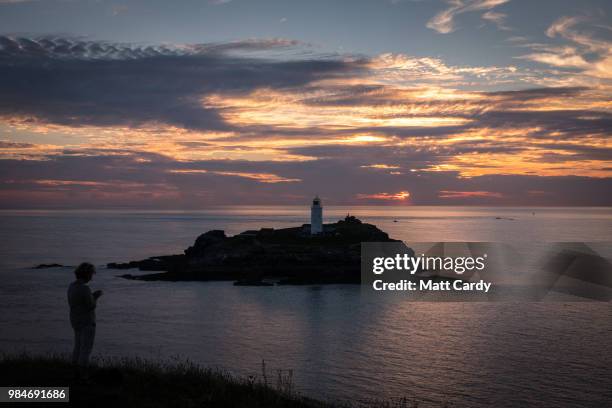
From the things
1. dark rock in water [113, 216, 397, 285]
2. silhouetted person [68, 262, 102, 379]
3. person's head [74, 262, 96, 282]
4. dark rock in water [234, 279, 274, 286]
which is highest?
person's head [74, 262, 96, 282]

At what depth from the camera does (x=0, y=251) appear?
91.8 metres

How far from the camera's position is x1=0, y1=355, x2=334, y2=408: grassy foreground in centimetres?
1088

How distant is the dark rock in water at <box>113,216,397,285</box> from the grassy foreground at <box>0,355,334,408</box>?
1710 inches

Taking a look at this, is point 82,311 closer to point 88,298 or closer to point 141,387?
point 88,298

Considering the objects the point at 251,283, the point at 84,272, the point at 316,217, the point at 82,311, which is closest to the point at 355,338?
the point at 82,311

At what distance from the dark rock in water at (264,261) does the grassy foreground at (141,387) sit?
43.4 m

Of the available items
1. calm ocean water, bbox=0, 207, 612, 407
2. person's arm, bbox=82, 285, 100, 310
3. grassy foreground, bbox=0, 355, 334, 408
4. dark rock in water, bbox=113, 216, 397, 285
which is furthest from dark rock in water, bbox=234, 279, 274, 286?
person's arm, bbox=82, 285, 100, 310

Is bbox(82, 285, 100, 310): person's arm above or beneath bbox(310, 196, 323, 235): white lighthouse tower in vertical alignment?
beneath

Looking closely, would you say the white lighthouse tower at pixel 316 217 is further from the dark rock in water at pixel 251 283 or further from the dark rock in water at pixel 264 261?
the dark rock in water at pixel 251 283

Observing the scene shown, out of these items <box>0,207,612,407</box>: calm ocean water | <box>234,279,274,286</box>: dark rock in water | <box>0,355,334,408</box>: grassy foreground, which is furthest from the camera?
<box>234,279,274,286</box>: dark rock in water

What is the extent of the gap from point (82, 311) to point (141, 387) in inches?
91.6

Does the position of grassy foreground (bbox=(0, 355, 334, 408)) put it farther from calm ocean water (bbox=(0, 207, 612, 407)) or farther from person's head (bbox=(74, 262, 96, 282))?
calm ocean water (bbox=(0, 207, 612, 407))

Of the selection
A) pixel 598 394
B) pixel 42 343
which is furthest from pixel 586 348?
pixel 42 343

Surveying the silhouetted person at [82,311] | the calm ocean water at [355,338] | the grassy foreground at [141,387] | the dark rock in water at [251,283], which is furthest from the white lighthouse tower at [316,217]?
the silhouetted person at [82,311]
